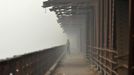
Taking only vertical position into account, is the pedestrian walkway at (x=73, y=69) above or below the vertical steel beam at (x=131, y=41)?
below

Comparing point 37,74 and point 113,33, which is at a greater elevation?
point 113,33

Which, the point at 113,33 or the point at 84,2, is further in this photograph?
the point at 84,2

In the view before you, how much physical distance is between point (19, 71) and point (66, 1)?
14403mm

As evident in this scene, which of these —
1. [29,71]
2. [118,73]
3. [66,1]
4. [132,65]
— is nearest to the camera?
[132,65]

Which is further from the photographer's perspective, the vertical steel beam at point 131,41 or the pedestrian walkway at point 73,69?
the pedestrian walkway at point 73,69

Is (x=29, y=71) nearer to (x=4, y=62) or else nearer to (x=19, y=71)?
(x=19, y=71)

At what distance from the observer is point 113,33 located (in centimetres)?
1216

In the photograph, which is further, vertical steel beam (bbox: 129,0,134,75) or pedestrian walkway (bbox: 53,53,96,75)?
pedestrian walkway (bbox: 53,53,96,75)

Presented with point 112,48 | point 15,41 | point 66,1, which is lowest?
point 15,41

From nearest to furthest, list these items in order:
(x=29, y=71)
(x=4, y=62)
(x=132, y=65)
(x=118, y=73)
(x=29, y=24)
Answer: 1. (x=4, y=62)
2. (x=132, y=65)
3. (x=29, y=71)
4. (x=118, y=73)
5. (x=29, y=24)

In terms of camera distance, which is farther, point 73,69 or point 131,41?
point 73,69

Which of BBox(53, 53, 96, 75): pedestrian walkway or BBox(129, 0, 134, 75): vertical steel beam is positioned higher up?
BBox(129, 0, 134, 75): vertical steel beam

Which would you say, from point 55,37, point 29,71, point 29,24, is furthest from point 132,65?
point 29,24

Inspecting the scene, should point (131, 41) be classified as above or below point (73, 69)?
above
